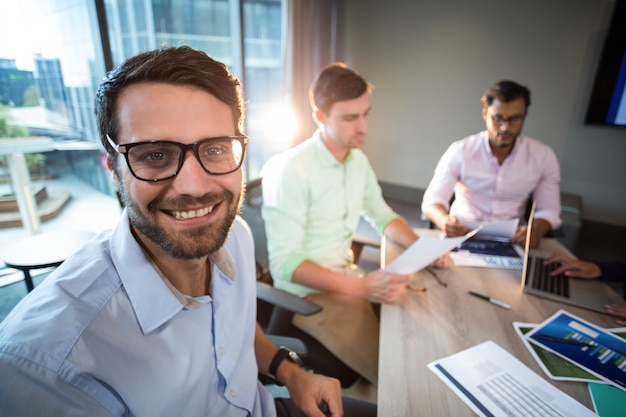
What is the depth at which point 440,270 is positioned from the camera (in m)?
1.32

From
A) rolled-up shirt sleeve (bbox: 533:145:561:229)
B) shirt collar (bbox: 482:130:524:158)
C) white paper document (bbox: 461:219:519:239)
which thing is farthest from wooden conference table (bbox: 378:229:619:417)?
shirt collar (bbox: 482:130:524:158)

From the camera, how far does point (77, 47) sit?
1.96 m

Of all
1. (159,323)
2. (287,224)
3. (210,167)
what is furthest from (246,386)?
(287,224)

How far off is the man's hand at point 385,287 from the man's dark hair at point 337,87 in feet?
2.75

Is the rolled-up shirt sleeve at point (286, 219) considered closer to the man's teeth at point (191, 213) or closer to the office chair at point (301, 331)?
the office chair at point (301, 331)

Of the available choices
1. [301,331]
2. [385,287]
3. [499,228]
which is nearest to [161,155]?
[385,287]

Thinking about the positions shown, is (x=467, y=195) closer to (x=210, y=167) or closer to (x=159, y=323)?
(x=210, y=167)

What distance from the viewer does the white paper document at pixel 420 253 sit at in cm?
111

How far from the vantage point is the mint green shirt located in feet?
4.64

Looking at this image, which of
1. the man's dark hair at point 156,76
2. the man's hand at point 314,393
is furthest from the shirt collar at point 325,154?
the man's hand at point 314,393

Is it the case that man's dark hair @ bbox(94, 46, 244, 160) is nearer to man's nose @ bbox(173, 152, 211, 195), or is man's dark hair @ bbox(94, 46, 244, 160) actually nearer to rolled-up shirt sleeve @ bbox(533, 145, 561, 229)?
man's nose @ bbox(173, 152, 211, 195)

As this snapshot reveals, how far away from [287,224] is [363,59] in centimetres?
364

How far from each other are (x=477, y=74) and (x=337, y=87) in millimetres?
2901

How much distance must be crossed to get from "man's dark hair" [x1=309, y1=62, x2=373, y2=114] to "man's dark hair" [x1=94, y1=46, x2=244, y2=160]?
0.86 m
